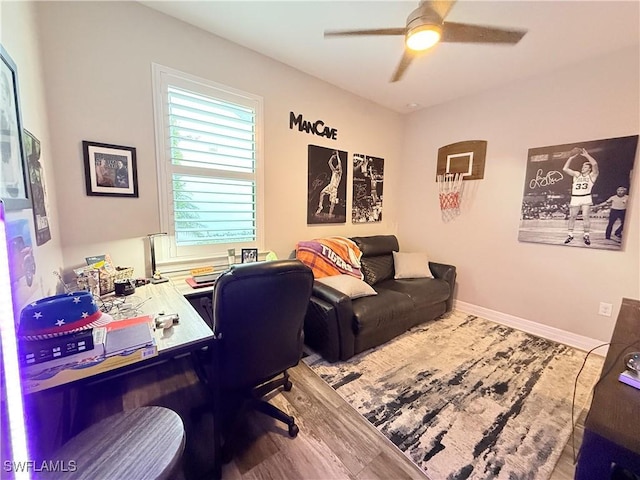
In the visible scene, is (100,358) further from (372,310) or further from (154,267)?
(372,310)

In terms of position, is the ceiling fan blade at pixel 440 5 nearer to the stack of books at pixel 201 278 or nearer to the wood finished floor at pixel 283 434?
the stack of books at pixel 201 278

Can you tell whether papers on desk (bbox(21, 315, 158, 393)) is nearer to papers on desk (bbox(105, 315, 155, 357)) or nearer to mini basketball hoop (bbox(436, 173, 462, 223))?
papers on desk (bbox(105, 315, 155, 357))

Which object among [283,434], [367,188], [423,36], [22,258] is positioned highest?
[423,36]

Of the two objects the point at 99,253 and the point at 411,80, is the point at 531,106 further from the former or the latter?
the point at 99,253

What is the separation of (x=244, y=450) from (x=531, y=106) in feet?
12.9

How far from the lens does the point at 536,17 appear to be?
1894mm

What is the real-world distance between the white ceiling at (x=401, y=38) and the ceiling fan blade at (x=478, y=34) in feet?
0.69

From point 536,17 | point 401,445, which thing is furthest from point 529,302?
point 536,17

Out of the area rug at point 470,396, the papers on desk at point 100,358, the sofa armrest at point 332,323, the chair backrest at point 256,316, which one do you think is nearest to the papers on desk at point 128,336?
the papers on desk at point 100,358

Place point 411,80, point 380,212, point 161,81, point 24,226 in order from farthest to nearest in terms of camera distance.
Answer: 1. point 380,212
2. point 411,80
3. point 161,81
4. point 24,226

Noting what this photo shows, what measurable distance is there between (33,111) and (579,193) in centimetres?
417

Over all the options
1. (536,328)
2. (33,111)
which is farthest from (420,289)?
(33,111)

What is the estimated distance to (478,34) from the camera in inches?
68.8

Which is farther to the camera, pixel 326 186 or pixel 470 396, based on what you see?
pixel 326 186
